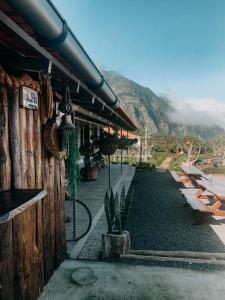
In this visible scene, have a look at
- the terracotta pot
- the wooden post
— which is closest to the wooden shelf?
the wooden post

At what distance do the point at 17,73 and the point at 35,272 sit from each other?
5.82ft

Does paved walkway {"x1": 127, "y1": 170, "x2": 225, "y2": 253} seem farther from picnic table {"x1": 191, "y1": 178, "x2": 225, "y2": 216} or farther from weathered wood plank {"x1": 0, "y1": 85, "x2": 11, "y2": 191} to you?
weathered wood plank {"x1": 0, "y1": 85, "x2": 11, "y2": 191}

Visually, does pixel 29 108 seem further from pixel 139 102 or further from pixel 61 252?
pixel 139 102

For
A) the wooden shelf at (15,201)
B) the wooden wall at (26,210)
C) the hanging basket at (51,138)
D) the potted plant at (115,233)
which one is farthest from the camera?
the potted plant at (115,233)

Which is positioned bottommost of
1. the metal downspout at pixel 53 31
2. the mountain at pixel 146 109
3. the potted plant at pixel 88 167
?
the potted plant at pixel 88 167

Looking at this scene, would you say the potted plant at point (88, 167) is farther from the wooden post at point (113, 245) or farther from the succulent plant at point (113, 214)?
the wooden post at point (113, 245)

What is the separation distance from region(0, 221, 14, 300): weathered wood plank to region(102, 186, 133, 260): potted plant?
5.63 ft

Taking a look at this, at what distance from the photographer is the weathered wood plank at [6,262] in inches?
88.1

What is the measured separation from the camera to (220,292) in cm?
305

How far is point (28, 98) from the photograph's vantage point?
2.90 meters

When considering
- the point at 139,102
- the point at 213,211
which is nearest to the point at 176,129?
the point at 139,102

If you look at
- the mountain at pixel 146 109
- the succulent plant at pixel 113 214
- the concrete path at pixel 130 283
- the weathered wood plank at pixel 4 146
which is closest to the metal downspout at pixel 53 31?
the weathered wood plank at pixel 4 146

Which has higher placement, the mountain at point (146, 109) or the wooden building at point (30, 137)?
the mountain at point (146, 109)

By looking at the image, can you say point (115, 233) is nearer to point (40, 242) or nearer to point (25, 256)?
point (40, 242)
